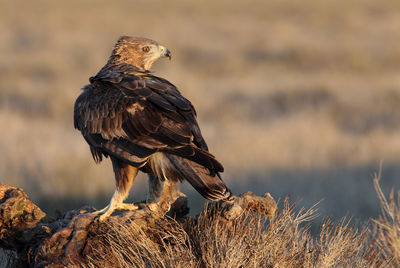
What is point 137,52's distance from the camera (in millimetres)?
5699

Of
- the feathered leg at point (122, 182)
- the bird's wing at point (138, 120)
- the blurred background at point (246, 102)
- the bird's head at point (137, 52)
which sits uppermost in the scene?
the bird's head at point (137, 52)

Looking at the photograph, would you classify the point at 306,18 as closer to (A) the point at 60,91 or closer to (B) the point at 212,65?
(B) the point at 212,65

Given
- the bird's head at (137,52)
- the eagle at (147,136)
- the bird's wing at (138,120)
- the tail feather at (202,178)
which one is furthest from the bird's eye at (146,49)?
the tail feather at (202,178)

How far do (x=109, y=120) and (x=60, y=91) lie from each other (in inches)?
453

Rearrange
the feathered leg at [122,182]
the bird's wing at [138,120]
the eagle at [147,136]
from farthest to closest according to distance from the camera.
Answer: the feathered leg at [122,182]
the bird's wing at [138,120]
the eagle at [147,136]

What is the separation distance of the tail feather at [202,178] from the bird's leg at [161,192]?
1.26 ft

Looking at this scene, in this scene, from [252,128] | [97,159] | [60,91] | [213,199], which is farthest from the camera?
[60,91]

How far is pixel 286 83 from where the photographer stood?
56.6 feet

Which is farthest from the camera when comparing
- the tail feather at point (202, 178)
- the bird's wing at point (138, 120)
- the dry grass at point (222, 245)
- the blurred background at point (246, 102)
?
the blurred background at point (246, 102)

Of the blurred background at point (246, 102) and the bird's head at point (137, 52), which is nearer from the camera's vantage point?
the bird's head at point (137, 52)

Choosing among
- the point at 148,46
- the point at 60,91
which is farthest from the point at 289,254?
the point at 60,91

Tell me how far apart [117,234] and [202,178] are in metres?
0.62

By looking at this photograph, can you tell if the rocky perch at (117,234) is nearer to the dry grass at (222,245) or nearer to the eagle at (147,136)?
the dry grass at (222,245)

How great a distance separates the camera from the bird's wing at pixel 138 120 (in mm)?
4324
